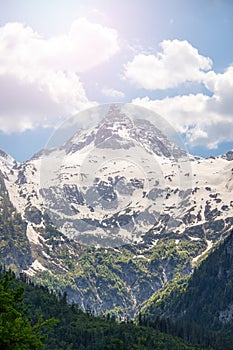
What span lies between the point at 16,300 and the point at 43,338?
3624mm

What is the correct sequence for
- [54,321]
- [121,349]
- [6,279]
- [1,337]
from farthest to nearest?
1. [121,349]
2. [6,279]
3. [54,321]
4. [1,337]

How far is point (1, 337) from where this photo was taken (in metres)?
33.5

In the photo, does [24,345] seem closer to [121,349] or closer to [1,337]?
[1,337]

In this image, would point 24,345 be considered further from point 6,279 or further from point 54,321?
point 6,279

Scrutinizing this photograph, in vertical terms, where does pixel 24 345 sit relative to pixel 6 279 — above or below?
below

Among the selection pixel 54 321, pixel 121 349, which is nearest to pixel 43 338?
pixel 54 321

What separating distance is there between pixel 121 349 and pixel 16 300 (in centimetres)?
1249

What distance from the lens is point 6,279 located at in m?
39.9

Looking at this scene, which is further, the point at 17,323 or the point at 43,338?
the point at 43,338

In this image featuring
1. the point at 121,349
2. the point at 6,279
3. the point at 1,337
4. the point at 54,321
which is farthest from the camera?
the point at 121,349

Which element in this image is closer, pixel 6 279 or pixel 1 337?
pixel 1 337

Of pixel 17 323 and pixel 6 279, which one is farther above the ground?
pixel 6 279

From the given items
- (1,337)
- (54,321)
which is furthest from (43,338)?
(1,337)

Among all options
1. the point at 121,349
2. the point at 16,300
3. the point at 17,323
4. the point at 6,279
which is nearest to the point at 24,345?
the point at 17,323
